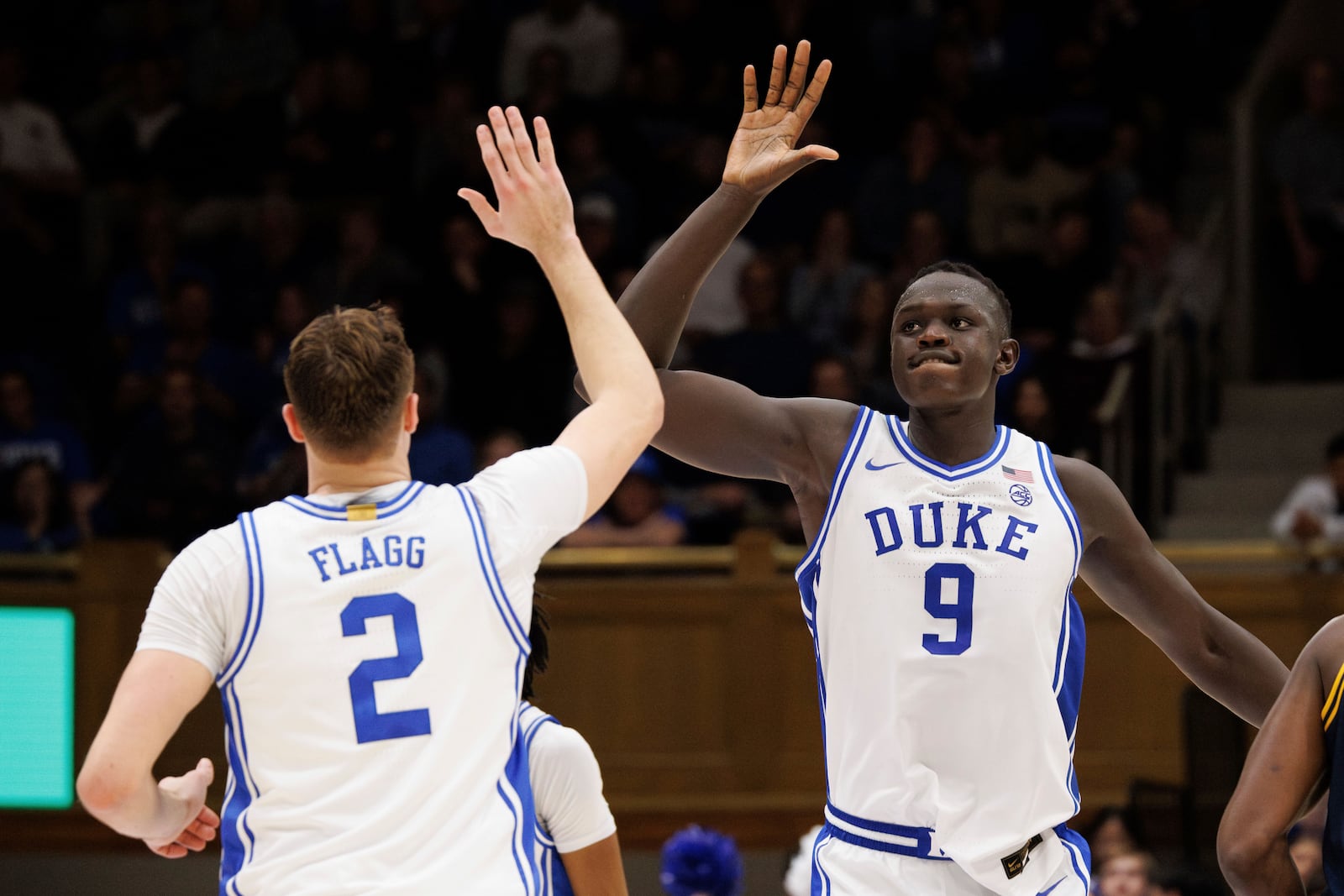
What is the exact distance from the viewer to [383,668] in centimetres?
266

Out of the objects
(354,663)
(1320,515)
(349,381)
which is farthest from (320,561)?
(1320,515)

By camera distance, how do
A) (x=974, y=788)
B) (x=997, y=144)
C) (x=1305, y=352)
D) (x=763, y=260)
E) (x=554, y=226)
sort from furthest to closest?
(x=1305, y=352) → (x=997, y=144) → (x=763, y=260) → (x=974, y=788) → (x=554, y=226)

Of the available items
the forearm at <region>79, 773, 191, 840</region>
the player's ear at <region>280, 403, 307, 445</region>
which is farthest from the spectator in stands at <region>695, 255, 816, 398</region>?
the forearm at <region>79, 773, 191, 840</region>

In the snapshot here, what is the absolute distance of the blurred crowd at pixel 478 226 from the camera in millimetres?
9492

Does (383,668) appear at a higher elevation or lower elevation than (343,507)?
lower

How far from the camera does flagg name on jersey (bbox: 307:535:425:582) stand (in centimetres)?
270

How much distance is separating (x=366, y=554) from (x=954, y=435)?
155 centimetres

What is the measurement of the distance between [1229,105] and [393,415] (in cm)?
1047

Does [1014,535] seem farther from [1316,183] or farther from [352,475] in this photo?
[1316,183]

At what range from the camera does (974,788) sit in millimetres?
3582

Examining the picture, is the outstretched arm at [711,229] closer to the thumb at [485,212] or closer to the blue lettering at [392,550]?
the thumb at [485,212]

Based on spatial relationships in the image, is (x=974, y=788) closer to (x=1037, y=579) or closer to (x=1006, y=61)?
(x=1037, y=579)

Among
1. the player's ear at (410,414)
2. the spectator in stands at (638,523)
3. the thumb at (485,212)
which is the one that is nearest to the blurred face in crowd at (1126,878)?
the spectator in stands at (638,523)

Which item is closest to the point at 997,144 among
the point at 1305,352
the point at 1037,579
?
the point at 1305,352
